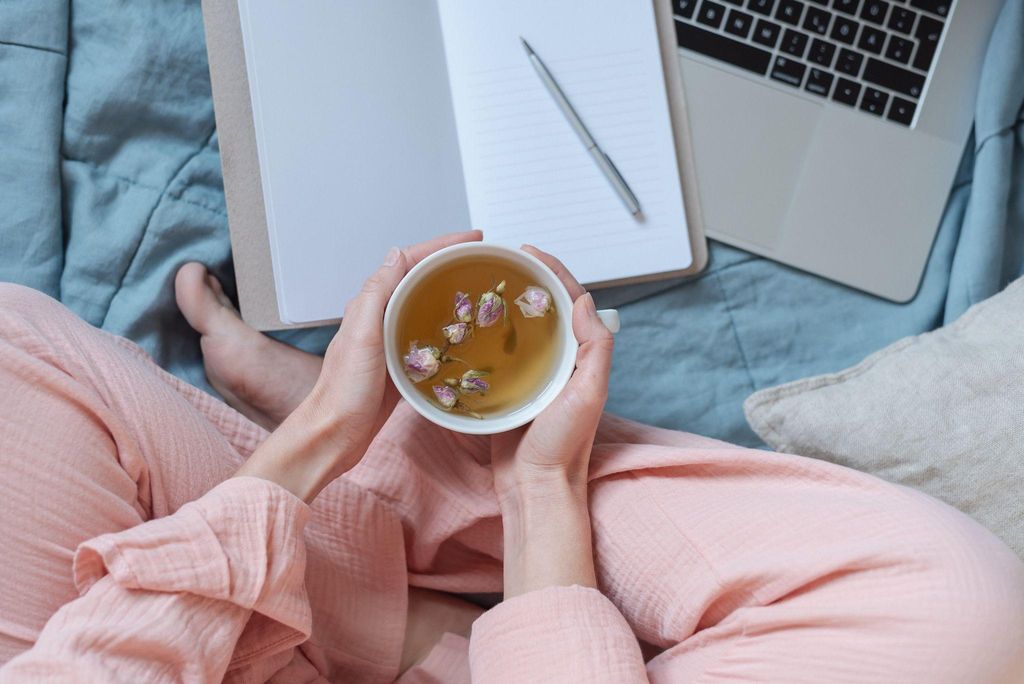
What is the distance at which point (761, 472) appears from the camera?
2.16ft

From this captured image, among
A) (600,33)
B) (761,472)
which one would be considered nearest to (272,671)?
(761,472)

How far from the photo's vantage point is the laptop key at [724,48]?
0.81 m

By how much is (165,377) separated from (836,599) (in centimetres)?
61

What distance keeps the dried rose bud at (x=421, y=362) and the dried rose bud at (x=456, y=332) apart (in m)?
0.01

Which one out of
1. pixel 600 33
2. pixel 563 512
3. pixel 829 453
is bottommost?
pixel 829 453

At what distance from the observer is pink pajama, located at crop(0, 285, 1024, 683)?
55cm

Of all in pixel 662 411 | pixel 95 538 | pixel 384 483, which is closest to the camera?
pixel 95 538

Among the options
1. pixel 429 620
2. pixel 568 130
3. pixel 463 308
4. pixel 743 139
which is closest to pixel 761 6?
pixel 743 139

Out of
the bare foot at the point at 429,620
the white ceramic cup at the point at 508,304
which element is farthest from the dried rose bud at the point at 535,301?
the bare foot at the point at 429,620

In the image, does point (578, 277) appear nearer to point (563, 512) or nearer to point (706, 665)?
point (563, 512)

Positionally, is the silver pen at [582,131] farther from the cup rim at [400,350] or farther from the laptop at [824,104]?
the cup rim at [400,350]

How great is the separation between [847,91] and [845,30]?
0.06 m

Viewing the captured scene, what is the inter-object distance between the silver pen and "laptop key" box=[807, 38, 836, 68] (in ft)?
0.77

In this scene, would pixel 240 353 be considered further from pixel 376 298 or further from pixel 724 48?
pixel 724 48
